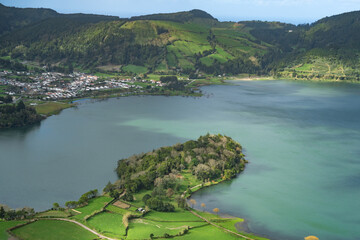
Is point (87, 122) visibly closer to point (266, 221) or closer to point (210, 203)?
point (210, 203)

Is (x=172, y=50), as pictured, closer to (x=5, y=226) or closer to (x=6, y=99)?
(x=6, y=99)

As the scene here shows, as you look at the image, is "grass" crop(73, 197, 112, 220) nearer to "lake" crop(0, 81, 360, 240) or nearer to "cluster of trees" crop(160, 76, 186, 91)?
"lake" crop(0, 81, 360, 240)

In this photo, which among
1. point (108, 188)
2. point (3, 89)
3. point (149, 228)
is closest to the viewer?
point (149, 228)

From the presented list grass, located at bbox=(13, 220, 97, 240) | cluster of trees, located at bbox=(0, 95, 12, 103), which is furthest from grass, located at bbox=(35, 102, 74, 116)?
grass, located at bbox=(13, 220, 97, 240)

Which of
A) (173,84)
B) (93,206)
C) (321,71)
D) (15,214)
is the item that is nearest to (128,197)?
(93,206)

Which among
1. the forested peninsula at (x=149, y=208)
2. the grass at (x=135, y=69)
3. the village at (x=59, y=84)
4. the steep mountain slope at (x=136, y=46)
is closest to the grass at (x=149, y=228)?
the forested peninsula at (x=149, y=208)

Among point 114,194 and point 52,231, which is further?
point 114,194

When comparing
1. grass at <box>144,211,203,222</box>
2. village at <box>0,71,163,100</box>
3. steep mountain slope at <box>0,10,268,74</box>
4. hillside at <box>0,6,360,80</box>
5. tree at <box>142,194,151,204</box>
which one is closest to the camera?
grass at <box>144,211,203,222</box>
